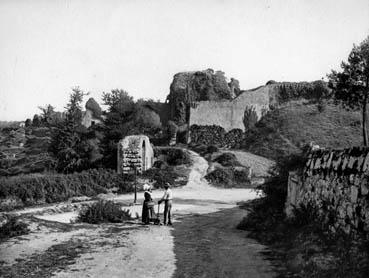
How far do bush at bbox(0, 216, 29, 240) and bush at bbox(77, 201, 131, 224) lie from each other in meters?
2.66

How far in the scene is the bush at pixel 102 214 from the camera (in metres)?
13.1

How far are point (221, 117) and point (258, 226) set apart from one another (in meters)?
34.6

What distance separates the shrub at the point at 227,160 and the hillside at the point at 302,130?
4.24 meters

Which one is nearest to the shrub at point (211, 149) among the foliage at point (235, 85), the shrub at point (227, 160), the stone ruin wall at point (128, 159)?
the shrub at point (227, 160)

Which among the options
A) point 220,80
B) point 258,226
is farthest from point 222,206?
point 220,80

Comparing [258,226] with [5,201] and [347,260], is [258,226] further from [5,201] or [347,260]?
[5,201]

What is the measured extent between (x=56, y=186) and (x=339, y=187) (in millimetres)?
17017

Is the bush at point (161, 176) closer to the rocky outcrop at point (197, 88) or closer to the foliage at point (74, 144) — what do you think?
the foliage at point (74, 144)

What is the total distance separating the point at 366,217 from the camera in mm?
6426

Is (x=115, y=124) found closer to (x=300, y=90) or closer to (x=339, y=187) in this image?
(x=300, y=90)

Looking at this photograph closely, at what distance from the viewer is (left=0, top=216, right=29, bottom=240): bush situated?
10.0 meters

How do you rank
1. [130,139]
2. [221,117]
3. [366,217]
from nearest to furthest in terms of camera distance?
[366,217]
[130,139]
[221,117]

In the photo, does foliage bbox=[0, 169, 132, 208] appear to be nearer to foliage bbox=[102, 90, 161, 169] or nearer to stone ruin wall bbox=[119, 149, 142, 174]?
stone ruin wall bbox=[119, 149, 142, 174]

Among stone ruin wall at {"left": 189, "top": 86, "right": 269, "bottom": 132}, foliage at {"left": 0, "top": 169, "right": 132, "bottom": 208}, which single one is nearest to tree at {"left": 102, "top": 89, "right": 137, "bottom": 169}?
foliage at {"left": 0, "top": 169, "right": 132, "bottom": 208}
